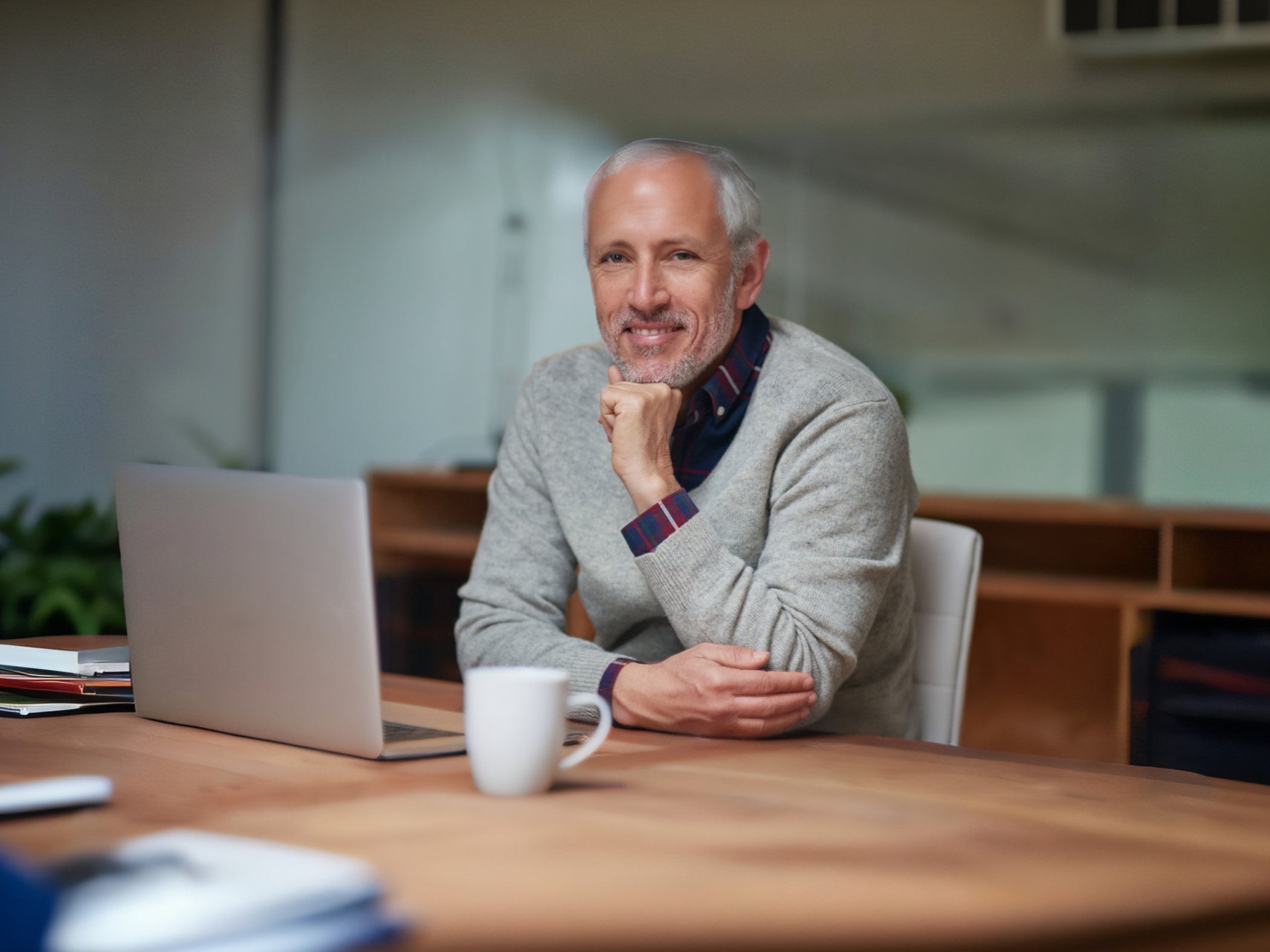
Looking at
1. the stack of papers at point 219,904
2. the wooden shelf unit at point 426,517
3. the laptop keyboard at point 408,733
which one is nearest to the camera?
the stack of papers at point 219,904

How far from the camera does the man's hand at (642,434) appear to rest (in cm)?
Result: 144

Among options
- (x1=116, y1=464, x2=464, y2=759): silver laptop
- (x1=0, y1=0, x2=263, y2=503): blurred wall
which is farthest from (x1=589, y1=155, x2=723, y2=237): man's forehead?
(x1=0, y1=0, x2=263, y2=503): blurred wall

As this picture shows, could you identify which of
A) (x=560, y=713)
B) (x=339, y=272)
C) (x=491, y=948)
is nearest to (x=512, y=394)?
(x=339, y=272)

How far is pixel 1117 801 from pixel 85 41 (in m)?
3.81

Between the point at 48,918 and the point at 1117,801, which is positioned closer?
the point at 48,918

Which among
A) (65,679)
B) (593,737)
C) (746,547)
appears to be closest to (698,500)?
(746,547)

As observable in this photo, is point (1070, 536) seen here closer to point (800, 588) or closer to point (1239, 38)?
point (1239, 38)

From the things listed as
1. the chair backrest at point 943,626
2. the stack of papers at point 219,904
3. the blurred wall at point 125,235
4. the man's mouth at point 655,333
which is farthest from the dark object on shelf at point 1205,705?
the blurred wall at point 125,235

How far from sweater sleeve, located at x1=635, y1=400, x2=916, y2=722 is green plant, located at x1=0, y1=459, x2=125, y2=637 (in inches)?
91.1

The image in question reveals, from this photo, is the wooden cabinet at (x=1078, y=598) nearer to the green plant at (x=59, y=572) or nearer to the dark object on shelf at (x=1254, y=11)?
the green plant at (x=59, y=572)

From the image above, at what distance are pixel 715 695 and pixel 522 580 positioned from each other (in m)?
0.44

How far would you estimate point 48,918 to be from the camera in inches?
22.8

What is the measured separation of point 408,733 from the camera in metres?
1.21

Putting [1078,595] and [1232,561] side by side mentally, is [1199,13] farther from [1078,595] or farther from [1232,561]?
[1078,595]
